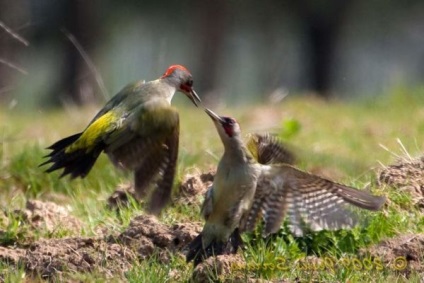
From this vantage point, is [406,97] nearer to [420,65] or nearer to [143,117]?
[143,117]

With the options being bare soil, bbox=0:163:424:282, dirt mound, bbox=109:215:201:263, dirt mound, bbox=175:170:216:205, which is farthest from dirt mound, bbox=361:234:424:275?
dirt mound, bbox=175:170:216:205

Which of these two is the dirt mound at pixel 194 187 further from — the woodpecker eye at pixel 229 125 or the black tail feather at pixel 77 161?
the woodpecker eye at pixel 229 125

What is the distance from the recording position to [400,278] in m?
6.61

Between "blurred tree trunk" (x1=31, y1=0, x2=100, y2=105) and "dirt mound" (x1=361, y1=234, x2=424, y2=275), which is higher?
"blurred tree trunk" (x1=31, y1=0, x2=100, y2=105)

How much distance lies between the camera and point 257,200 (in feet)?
23.3

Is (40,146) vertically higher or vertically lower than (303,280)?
higher

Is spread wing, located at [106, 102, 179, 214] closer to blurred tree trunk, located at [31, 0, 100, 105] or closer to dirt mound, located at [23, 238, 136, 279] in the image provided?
dirt mound, located at [23, 238, 136, 279]

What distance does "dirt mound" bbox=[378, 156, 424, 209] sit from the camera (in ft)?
25.9

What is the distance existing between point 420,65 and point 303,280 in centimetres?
2784

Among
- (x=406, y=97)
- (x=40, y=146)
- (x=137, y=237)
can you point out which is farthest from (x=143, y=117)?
(x=406, y=97)

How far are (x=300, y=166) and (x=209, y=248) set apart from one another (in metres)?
2.45

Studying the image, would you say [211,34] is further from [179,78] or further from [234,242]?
[234,242]

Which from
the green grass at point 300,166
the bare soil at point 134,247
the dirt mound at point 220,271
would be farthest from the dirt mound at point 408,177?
the dirt mound at point 220,271

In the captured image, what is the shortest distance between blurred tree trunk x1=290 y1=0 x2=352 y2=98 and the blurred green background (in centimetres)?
2
